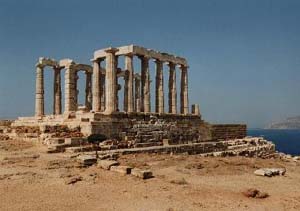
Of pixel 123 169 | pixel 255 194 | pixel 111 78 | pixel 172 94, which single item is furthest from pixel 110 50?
pixel 255 194

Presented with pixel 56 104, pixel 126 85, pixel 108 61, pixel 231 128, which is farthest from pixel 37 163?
pixel 231 128

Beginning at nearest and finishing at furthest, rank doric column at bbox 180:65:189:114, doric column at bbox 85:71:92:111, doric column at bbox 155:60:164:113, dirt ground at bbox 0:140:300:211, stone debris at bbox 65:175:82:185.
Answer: dirt ground at bbox 0:140:300:211
stone debris at bbox 65:175:82:185
doric column at bbox 155:60:164:113
doric column at bbox 180:65:189:114
doric column at bbox 85:71:92:111

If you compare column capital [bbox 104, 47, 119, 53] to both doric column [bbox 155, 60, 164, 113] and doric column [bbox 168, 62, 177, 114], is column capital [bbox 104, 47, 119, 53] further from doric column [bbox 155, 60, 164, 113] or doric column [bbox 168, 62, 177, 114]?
doric column [bbox 168, 62, 177, 114]

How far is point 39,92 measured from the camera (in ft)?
112

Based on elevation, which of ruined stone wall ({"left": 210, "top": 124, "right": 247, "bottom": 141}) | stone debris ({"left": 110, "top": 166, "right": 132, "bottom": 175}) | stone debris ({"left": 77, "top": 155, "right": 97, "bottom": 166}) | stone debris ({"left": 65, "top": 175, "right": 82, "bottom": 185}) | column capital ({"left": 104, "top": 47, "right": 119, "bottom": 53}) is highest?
column capital ({"left": 104, "top": 47, "right": 119, "bottom": 53})

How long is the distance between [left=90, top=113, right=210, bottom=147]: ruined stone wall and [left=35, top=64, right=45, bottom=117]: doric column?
1148 centimetres

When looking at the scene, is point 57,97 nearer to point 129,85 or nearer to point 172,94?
point 129,85

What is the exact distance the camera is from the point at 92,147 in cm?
2059

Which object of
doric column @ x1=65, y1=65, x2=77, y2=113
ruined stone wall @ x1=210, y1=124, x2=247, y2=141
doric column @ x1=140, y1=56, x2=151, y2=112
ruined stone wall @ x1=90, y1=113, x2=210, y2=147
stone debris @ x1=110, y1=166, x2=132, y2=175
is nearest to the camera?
stone debris @ x1=110, y1=166, x2=132, y2=175

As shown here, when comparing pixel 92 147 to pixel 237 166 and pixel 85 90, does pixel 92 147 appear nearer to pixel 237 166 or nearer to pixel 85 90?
pixel 237 166

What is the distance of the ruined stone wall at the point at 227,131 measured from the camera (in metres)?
34.0

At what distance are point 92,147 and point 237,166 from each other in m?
7.86

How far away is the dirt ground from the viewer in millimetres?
10234

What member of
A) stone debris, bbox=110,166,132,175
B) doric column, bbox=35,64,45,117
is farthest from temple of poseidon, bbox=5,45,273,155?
stone debris, bbox=110,166,132,175
